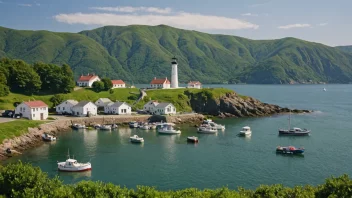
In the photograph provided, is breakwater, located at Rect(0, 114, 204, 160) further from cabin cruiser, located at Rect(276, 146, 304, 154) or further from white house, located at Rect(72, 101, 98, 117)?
cabin cruiser, located at Rect(276, 146, 304, 154)

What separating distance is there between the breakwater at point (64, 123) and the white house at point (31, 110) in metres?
5.51

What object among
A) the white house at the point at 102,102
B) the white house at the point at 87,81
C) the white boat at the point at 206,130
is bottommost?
the white boat at the point at 206,130

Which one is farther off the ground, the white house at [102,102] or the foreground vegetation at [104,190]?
the white house at [102,102]

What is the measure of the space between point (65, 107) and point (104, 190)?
77686 millimetres

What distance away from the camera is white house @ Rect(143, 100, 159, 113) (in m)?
108

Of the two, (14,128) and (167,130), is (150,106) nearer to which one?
(167,130)

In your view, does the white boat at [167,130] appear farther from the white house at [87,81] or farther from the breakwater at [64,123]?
the white house at [87,81]

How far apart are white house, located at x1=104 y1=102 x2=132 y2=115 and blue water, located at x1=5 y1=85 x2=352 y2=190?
1496 cm

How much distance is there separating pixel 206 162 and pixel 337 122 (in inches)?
2555

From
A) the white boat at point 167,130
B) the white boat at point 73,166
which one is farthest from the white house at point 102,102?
the white boat at point 73,166

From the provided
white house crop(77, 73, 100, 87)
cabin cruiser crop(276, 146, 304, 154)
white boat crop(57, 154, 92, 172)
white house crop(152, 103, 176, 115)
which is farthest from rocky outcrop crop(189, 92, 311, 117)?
white boat crop(57, 154, 92, 172)

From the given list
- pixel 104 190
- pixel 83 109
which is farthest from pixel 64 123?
pixel 104 190

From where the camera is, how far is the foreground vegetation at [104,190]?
28.8 m

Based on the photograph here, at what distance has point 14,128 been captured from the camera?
71188mm
